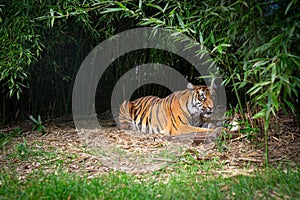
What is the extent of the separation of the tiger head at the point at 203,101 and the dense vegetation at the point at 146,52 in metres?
0.33

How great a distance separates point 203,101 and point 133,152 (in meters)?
1.18

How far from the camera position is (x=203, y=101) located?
4418 mm

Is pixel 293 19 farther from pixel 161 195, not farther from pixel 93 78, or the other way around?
pixel 93 78

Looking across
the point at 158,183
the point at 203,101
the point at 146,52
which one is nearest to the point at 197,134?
the point at 203,101

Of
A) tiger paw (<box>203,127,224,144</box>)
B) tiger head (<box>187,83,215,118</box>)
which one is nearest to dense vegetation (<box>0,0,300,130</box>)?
tiger head (<box>187,83,215,118</box>)

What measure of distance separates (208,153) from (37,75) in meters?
2.92

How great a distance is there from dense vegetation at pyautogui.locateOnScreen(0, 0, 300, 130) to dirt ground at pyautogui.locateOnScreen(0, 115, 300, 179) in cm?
35

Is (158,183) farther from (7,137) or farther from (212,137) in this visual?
(7,137)

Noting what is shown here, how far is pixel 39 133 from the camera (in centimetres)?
464

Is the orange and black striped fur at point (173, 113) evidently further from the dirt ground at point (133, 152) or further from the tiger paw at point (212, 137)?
the dirt ground at point (133, 152)

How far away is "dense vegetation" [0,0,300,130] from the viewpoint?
8.60 feet

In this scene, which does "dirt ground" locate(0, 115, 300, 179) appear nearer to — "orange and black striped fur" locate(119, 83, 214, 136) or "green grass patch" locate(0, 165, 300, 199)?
"green grass patch" locate(0, 165, 300, 199)

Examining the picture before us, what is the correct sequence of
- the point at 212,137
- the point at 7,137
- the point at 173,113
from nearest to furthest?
the point at 212,137, the point at 7,137, the point at 173,113

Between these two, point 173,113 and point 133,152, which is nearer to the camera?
point 133,152
